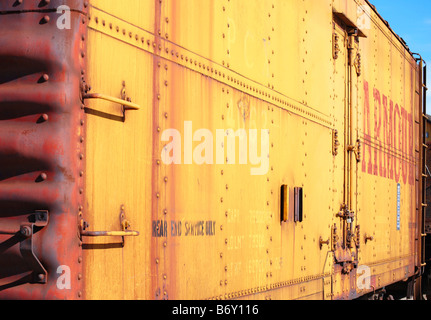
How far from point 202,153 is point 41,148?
44.9 inches

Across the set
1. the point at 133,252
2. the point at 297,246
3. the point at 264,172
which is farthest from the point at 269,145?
the point at 133,252

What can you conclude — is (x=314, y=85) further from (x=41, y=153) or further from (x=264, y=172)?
(x=41, y=153)

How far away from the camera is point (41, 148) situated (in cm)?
256

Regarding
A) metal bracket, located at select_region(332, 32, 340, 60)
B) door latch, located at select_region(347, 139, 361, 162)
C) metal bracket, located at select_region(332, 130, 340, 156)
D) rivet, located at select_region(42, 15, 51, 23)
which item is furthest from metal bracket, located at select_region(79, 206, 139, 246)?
door latch, located at select_region(347, 139, 361, 162)

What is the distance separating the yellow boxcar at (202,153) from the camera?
2604 millimetres

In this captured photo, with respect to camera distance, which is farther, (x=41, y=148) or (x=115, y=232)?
(x=115, y=232)

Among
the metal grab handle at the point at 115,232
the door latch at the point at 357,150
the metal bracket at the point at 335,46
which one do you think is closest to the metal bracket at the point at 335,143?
the door latch at the point at 357,150

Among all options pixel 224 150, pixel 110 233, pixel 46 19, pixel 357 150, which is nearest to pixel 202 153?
pixel 224 150

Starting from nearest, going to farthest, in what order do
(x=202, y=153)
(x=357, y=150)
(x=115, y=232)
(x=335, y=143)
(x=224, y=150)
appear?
(x=115, y=232) < (x=202, y=153) < (x=224, y=150) < (x=335, y=143) < (x=357, y=150)

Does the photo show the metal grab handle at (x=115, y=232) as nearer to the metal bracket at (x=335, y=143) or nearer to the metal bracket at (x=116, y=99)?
the metal bracket at (x=116, y=99)

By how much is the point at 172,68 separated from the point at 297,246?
2110 mm

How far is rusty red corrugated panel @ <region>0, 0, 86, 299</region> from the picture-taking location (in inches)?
99.6

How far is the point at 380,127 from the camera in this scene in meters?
7.44

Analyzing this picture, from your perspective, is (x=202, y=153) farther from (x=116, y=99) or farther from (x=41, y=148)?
(x=41, y=148)
